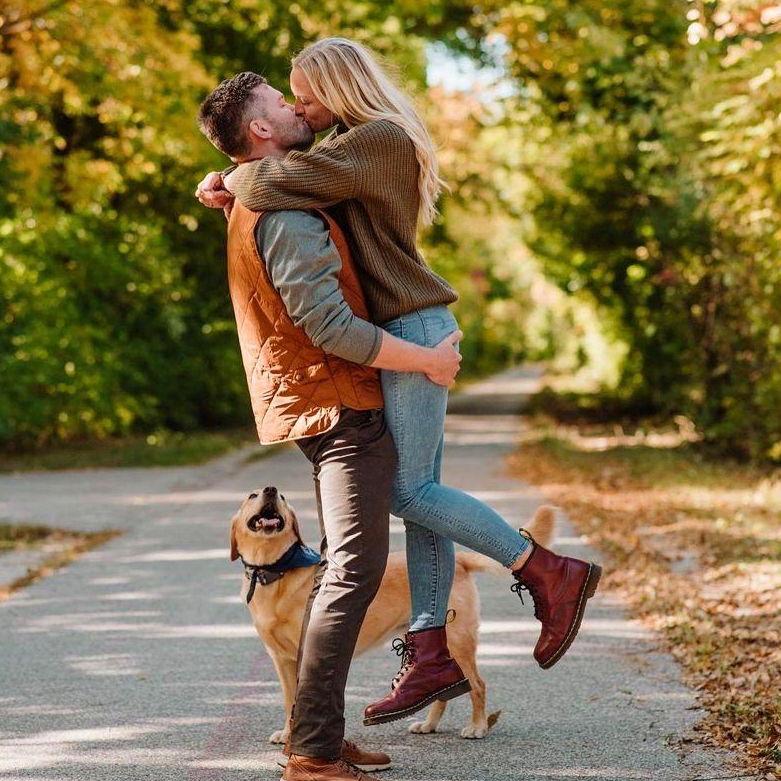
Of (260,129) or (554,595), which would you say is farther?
(554,595)

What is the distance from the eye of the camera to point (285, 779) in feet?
13.1

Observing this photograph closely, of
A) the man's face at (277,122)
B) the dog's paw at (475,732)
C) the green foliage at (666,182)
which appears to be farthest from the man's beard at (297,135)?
the green foliage at (666,182)

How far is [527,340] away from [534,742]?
72617 millimetres

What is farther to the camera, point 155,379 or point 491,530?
point 155,379

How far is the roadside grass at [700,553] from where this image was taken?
16.9 ft

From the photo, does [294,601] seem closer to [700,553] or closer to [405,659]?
[405,659]

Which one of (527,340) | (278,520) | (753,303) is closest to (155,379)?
(753,303)

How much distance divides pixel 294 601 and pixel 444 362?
3.98 ft

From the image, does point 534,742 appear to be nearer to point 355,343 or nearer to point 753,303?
point 355,343

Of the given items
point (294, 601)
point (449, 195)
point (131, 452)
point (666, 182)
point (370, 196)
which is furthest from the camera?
point (131, 452)

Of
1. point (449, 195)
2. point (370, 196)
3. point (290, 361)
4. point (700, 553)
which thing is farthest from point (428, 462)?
point (449, 195)

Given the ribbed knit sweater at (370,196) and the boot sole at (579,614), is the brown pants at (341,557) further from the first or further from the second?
the boot sole at (579,614)

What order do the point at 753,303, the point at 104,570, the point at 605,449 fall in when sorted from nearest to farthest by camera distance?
the point at 104,570, the point at 753,303, the point at 605,449

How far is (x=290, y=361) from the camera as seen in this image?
3938 mm
